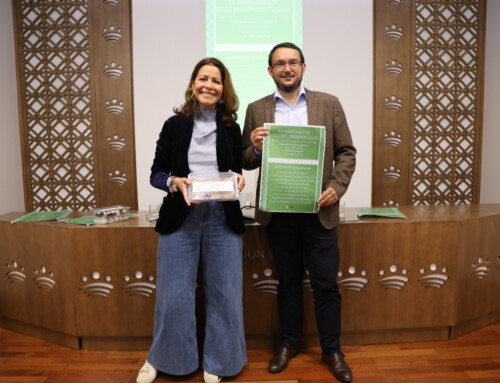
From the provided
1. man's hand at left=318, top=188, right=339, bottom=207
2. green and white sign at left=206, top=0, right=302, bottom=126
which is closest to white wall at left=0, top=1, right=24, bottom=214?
green and white sign at left=206, top=0, right=302, bottom=126

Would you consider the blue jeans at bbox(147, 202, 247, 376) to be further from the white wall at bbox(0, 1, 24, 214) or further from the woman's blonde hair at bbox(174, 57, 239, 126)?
the white wall at bbox(0, 1, 24, 214)

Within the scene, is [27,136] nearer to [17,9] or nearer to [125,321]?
[17,9]

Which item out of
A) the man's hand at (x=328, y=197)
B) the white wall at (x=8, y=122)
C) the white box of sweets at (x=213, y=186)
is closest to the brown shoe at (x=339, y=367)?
the man's hand at (x=328, y=197)

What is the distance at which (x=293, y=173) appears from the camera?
166 cm

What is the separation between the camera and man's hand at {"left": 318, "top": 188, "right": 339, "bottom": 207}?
5.41 ft

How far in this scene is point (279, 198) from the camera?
5.47 ft

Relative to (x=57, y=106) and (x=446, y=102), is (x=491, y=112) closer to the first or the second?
(x=446, y=102)

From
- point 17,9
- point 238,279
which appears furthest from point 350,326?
point 17,9

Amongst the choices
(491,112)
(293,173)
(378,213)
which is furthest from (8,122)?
(491,112)

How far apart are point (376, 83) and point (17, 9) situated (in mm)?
3557

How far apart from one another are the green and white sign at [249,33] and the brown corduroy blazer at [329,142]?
6.04 feet

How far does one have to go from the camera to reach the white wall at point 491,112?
359cm

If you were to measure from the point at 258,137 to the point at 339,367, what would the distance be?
1.17 meters

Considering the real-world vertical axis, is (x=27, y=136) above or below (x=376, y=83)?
below
